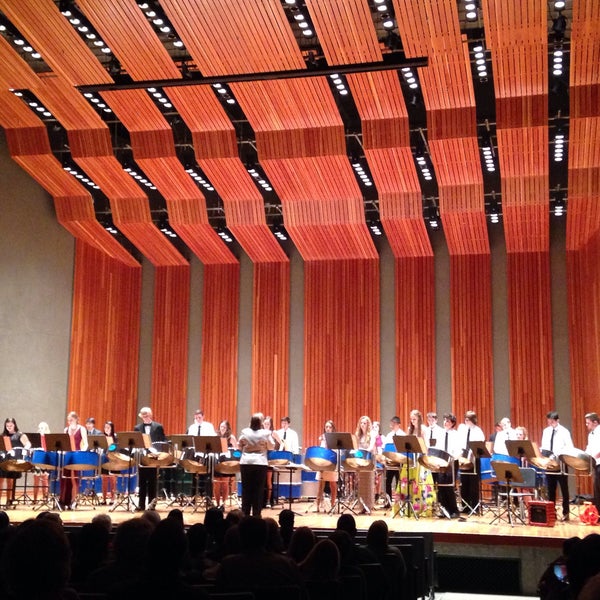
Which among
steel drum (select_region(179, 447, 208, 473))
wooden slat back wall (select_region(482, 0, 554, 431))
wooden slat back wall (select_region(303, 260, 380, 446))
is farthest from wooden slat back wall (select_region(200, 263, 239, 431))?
wooden slat back wall (select_region(482, 0, 554, 431))

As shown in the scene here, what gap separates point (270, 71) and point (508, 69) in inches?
121

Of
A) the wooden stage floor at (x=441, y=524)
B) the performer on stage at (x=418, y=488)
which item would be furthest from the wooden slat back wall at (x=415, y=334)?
the performer on stage at (x=418, y=488)

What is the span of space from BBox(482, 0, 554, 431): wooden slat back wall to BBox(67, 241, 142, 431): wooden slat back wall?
25.1 ft

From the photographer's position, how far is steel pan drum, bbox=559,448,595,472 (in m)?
10.0

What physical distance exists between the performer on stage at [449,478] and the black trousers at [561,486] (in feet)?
4.12

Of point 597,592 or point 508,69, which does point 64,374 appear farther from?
point 597,592

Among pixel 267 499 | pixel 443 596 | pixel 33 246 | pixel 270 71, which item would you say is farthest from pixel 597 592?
pixel 33 246

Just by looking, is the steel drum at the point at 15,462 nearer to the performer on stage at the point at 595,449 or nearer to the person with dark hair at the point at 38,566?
the performer on stage at the point at 595,449

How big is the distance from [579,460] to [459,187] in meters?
5.32

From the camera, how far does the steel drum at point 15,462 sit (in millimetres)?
11383

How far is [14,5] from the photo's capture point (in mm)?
10016

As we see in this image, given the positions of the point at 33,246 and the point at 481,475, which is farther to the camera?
the point at 33,246

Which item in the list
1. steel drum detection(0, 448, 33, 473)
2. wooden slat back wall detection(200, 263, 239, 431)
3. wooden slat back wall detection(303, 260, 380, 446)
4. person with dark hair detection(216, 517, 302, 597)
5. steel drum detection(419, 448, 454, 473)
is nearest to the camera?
person with dark hair detection(216, 517, 302, 597)

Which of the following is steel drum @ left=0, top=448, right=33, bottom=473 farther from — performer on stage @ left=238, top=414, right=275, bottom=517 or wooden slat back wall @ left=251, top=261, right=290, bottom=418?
wooden slat back wall @ left=251, top=261, right=290, bottom=418
